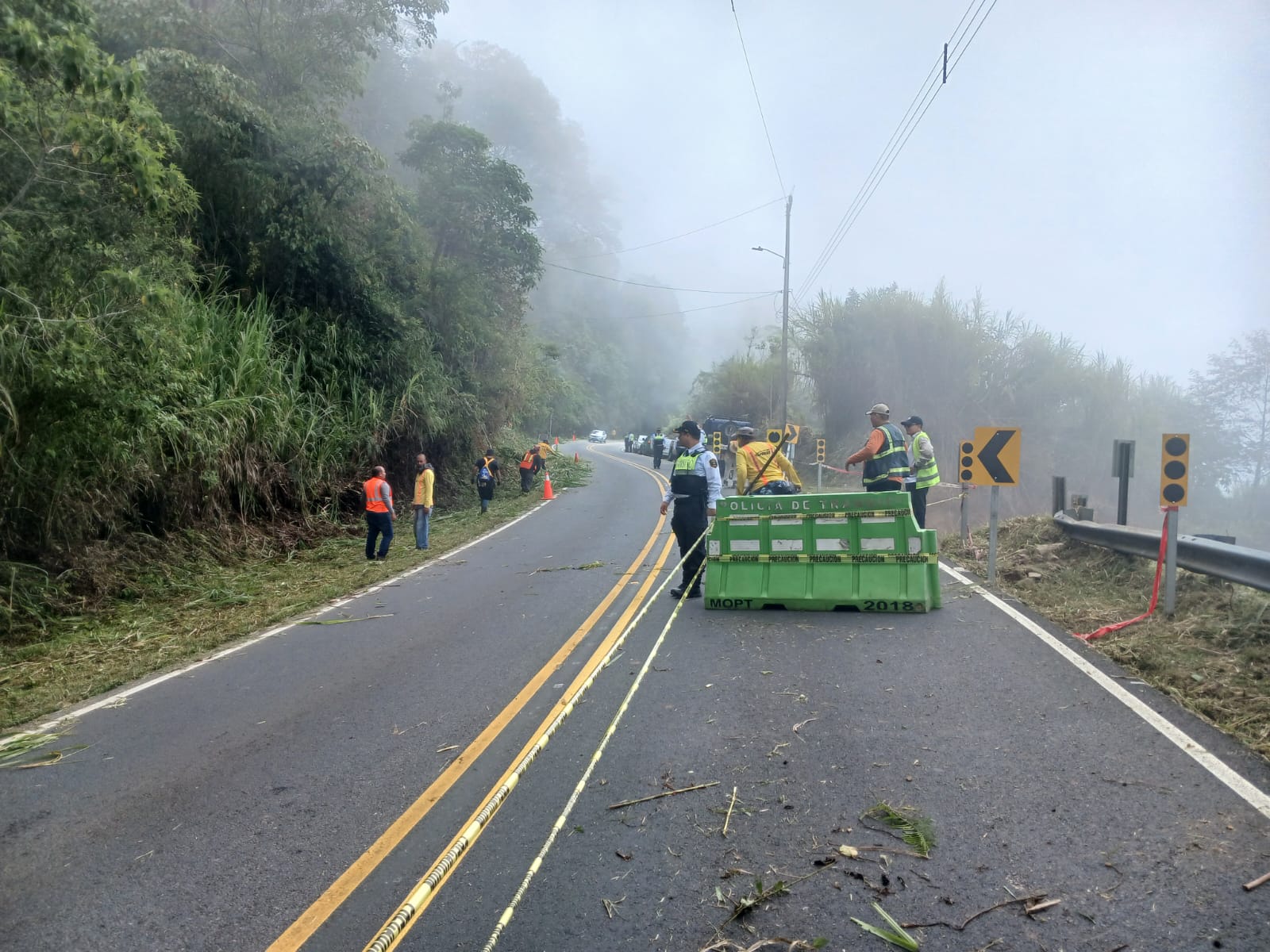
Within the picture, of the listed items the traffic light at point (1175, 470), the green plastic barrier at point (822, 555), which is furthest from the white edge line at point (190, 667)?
the traffic light at point (1175, 470)

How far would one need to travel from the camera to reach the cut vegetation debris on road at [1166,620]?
589 cm

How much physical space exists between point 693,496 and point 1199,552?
4.78 meters

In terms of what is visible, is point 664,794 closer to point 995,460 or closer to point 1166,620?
point 1166,620

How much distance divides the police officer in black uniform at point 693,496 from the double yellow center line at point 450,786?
3.25ft

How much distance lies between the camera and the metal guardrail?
7273 millimetres

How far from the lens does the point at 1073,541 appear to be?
11.7 metres

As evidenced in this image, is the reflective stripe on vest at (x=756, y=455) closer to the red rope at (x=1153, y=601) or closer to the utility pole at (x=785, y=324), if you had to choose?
the red rope at (x=1153, y=601)

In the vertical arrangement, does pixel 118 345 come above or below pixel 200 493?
above

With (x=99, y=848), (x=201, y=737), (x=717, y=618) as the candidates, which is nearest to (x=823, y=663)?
(x=717, y=618)

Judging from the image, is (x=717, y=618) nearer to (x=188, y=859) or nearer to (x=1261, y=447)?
(x=188, y=859)

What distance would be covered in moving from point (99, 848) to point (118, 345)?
22.3 ft

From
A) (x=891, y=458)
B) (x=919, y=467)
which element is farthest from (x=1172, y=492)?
(x=919, y=467)

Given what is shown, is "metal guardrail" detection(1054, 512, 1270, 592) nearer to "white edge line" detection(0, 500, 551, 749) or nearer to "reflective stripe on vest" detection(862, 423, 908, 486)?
"reflective stripe on vest" detection(862, 423, 908, 486)

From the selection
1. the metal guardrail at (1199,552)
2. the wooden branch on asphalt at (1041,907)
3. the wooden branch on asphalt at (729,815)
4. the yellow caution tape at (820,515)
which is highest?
the yellow caution tape at (820,515)
